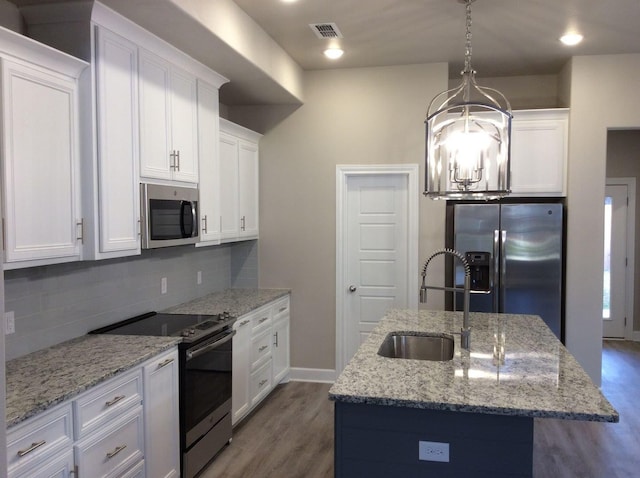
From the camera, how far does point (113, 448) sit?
252 centimetres

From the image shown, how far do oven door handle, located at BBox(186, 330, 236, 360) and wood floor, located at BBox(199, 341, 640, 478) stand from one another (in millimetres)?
788

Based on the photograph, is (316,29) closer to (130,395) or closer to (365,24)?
(365,24)

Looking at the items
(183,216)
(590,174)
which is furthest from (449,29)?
(183,216)

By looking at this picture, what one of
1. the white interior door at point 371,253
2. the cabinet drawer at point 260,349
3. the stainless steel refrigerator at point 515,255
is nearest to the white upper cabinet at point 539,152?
the stainless steel refrigerator at point 515,255

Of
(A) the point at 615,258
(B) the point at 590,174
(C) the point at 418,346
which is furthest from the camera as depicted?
(A) the point at 615,258

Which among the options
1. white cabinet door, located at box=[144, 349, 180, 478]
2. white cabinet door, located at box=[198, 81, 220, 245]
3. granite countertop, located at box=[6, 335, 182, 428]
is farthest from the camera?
white cabinet door, located at box=[198, 81, 220, 245]

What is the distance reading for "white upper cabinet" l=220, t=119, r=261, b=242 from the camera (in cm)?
449

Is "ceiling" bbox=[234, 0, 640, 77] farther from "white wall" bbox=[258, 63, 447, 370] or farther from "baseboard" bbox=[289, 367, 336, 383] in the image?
"baseboard" bbox=[289, 367, 336, 383]

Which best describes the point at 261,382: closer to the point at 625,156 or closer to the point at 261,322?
the point at 261,322

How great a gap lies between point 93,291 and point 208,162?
129cm

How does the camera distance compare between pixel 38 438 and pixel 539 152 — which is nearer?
pixel 38 438

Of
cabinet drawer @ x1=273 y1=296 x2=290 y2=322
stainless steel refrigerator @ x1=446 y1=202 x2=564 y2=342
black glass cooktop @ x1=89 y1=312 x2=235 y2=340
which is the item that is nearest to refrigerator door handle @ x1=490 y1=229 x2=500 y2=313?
stainless steel refrigerator @ x1=446 y1=202 x2=564 y2=342

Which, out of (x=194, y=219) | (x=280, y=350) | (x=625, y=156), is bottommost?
(x=280, y=350)

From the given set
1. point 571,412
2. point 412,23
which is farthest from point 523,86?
point 571,412
